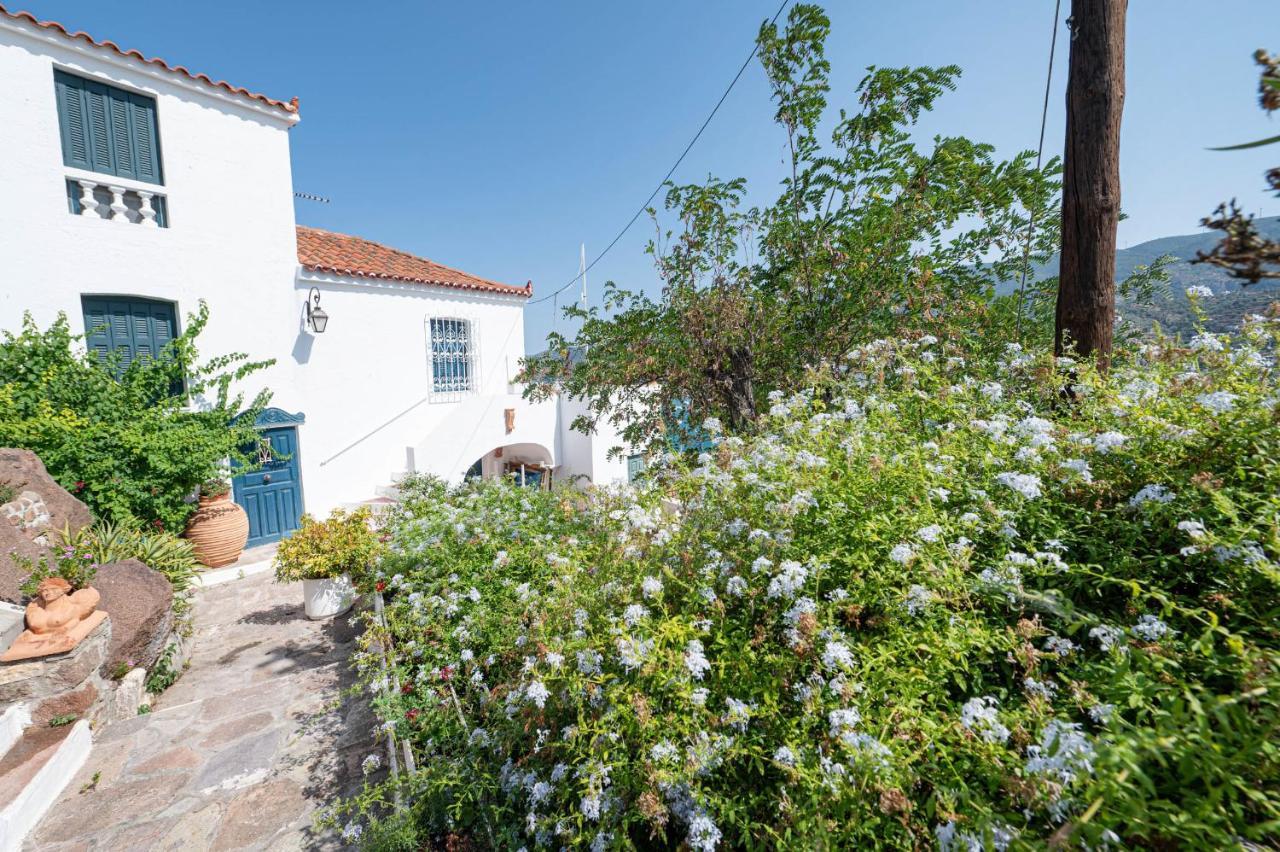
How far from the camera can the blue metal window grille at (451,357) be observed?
11.5 metres

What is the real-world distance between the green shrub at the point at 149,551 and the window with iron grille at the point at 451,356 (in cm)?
564

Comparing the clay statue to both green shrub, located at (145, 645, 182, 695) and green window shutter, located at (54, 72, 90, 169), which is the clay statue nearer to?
green shrub, located at (145, 645, 182, 695)

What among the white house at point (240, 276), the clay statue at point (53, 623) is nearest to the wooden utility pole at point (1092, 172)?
the white house at point (240, 276)

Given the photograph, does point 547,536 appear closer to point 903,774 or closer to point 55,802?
point 903,774

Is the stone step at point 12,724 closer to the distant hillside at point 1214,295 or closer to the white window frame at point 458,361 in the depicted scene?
the distant hillside at point 1214,295

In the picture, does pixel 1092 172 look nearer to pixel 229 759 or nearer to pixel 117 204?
pixel 229 759

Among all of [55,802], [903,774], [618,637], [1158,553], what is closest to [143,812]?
[55,802]

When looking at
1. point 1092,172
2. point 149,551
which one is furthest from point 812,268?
point 149,551

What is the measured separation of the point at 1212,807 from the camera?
932 mm

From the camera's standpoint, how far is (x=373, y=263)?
431 inches

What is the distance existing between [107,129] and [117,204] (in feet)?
3.39

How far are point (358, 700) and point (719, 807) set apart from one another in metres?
4.09

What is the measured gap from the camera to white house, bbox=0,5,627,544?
673 cm

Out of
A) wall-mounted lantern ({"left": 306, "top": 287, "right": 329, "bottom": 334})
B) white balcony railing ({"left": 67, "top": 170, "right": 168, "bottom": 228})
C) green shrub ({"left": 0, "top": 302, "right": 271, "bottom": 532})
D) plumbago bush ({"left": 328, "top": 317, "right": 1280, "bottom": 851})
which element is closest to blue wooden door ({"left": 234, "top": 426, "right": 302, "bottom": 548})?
green shrub ({"left": 0, "top": 302, "right": 271, "bottom": 532})
